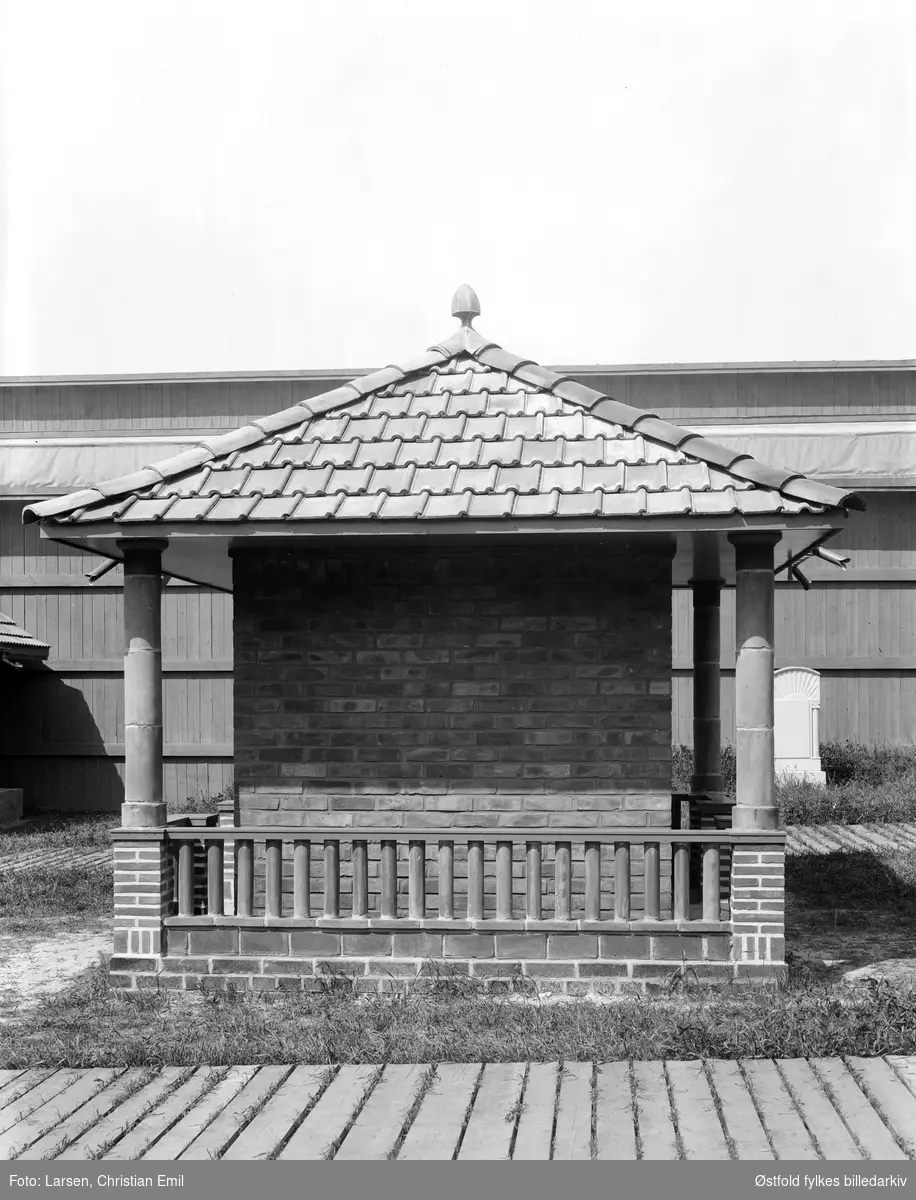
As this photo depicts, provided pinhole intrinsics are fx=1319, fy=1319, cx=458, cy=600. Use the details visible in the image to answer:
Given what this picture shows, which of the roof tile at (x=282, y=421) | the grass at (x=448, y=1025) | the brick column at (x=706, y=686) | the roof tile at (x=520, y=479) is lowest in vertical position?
the grass at (x=448, y=1025)

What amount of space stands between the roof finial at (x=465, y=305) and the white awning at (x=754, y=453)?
32.7ft

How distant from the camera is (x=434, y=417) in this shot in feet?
28.9

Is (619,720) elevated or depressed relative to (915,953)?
elevated

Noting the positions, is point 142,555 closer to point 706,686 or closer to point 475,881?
point 475,881

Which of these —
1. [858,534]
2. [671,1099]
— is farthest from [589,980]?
[858,534]

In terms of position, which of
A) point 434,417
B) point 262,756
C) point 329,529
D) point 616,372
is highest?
point 616,372

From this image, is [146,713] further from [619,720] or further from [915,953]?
[915,953]

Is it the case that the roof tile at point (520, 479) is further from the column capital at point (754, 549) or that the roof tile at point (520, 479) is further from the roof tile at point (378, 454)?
the column capital at point (754, 549)

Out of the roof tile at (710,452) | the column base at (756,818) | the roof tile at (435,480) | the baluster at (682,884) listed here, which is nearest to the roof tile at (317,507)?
the roof tile at (435,480)

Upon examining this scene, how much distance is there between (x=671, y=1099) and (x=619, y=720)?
324 centimetres

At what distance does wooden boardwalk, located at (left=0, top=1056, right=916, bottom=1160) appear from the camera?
5117 mm

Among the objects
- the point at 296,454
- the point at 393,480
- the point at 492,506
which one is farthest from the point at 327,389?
the point at 492,506

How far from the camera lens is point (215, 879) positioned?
326 inches

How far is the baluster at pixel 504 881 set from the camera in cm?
812
